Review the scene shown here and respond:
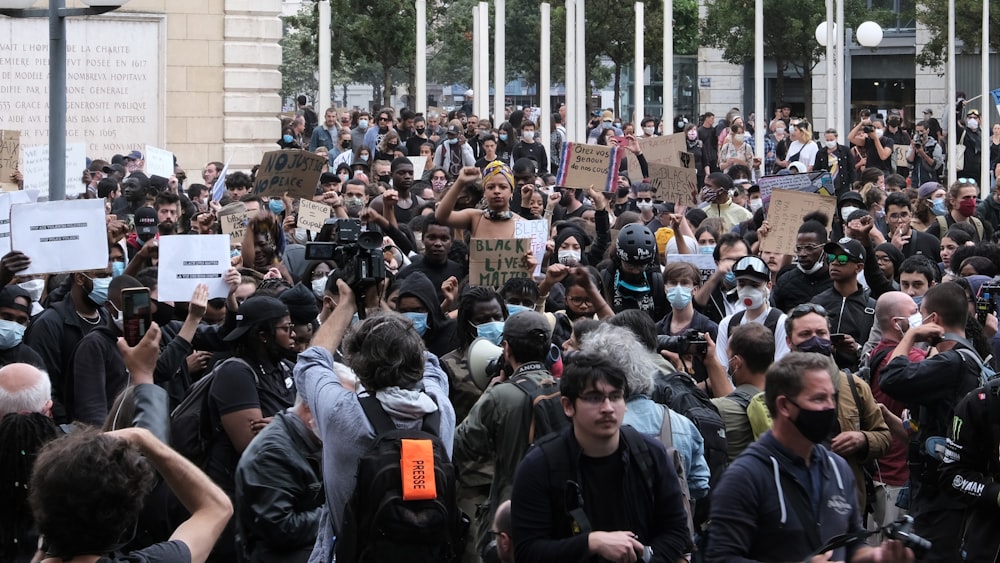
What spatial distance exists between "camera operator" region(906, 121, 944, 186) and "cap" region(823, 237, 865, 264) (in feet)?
57.9

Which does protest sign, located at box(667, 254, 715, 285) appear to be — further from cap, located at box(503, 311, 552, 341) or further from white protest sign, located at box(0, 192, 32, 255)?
white protest sign, located at box(0, 192, 32, 255)

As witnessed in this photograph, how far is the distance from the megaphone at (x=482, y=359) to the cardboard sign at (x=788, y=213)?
4630 mm

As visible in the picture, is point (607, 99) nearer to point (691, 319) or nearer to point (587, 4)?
point (587, 4)

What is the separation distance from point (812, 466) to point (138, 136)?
1998 centimetres

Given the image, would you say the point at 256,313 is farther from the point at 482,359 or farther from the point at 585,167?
the point at 585,167

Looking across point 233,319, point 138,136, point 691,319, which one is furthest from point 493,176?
point 138,136

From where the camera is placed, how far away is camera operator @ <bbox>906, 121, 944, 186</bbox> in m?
27.2

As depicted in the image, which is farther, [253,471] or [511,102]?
[511,102]

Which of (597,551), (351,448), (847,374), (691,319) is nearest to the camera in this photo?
(597,551)

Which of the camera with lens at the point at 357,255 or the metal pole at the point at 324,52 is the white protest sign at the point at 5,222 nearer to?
the camera with lens at the point at 357,255

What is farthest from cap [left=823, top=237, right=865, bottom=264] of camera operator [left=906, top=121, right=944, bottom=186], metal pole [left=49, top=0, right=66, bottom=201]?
camera operator [left=906, top=121, right=944, bottom=186]

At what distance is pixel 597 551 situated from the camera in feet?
15.8

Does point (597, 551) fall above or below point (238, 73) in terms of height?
below

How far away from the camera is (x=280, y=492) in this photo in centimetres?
582
